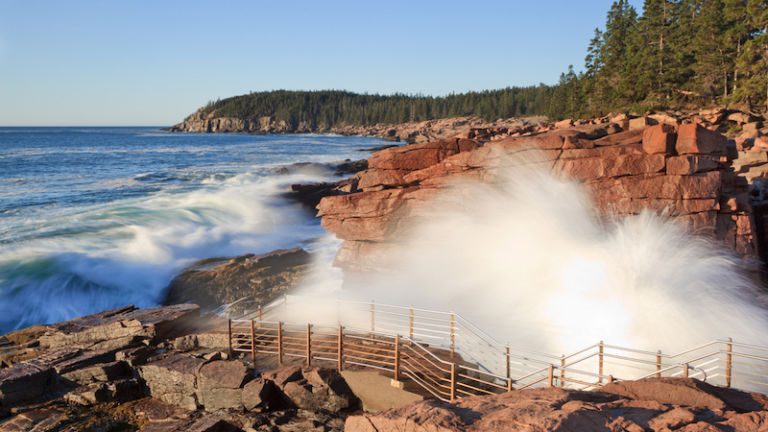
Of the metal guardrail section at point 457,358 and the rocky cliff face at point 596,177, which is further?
the rocky cliff face at point 596,177

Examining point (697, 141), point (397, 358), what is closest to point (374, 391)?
point (397, 358)

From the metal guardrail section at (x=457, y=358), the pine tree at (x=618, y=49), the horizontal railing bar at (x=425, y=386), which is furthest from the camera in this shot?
the pine tree at (x=618, y=49)

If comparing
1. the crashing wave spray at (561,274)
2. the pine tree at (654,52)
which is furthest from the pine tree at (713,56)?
the crashing wave spray at (561,274)

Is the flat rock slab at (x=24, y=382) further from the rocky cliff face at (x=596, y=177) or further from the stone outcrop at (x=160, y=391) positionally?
the rocky cliff face at (x=596, y=177)

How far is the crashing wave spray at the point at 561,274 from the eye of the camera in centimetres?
1364

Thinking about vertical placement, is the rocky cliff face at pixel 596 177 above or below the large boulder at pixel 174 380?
above

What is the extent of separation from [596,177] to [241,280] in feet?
54.4

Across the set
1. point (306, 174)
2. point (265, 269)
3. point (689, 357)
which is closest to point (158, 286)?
point (265, 269)

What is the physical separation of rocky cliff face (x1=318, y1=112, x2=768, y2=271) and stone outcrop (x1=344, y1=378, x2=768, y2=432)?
9.04 m

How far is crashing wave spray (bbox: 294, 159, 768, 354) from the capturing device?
44.8 feet

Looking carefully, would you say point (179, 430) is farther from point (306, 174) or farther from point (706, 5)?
point (706, 5)

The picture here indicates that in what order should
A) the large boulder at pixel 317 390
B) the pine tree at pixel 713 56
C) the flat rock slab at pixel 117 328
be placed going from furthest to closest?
the pine tree at pixel 713 56 < the flat rock slab at pixel 117 328 < the large boulder at pixel 317 390

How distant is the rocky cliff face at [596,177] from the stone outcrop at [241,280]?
163 inches

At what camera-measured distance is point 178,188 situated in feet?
168
